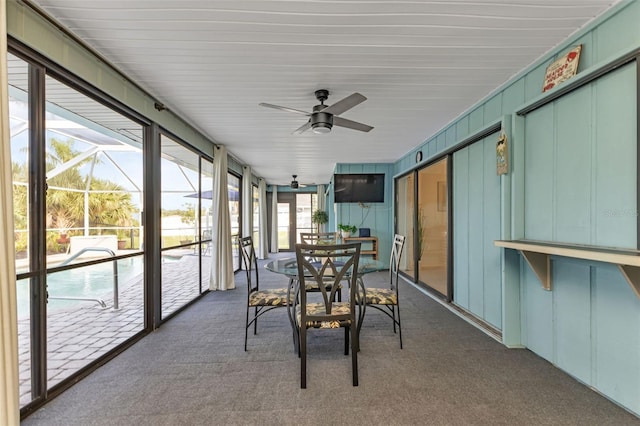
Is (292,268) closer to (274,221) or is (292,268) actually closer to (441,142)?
(441,142)

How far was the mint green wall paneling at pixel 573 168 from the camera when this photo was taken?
1.89m

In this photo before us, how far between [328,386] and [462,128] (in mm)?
3191

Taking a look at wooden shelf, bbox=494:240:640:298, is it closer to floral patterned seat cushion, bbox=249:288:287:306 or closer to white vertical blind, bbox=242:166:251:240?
floral patterned seat cushion, bbox=249:288:287:306

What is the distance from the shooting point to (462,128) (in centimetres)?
348

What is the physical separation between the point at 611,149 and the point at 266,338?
9.86 ft

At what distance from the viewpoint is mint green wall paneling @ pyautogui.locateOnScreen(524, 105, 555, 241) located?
2.21 metres

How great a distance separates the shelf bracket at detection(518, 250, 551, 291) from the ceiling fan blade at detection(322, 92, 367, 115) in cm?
177

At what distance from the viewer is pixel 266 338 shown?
277 centimetres

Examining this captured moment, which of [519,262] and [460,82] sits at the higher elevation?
[460,82]

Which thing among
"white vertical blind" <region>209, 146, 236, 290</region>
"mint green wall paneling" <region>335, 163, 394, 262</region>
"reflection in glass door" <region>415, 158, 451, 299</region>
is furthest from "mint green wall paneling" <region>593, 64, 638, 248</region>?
"mint green wall paneling" <region>335, 163, 394, 262</region>

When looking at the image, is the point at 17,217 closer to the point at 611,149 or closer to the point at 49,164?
the point at 49,164

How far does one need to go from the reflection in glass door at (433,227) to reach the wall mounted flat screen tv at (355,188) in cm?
147

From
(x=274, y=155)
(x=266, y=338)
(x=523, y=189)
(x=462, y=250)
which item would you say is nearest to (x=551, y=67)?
(x=523, y=189)

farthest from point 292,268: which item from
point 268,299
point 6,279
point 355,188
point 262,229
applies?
point 262,229
